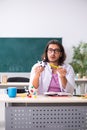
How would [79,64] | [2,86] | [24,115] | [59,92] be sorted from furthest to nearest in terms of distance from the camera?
1. [79,64]
2. [2,86]
3. [59,92]
4. [24,115]

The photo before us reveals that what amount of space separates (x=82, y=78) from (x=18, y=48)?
1698 mm

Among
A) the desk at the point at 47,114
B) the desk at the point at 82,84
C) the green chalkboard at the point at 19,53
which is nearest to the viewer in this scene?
the desk at the point at 47,114

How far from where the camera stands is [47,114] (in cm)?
232

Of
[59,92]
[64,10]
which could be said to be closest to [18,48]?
[64,10]

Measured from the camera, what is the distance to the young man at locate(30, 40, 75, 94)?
2.69 metres

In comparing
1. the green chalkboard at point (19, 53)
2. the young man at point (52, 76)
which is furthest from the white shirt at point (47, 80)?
the green chalkboard at point (19, 53)

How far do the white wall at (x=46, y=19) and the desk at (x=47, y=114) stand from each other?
12.6 feet

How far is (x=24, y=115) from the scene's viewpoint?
7.54 ft

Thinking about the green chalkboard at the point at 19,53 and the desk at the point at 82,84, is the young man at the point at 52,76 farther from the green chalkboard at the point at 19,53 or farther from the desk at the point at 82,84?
the green chalkboard at the point at 19,53

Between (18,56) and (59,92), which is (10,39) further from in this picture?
(59,92)

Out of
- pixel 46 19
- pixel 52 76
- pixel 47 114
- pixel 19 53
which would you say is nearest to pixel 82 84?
pixel 19 53

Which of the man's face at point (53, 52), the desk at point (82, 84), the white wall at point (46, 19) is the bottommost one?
the desk at point (82, 84)

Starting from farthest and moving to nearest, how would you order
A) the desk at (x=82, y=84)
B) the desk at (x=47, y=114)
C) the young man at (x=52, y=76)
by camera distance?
the desk at (x=82, y=84), the young man at (x=52, y=76), the desk at (x=47, y=114)

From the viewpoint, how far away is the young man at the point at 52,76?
2.69m
